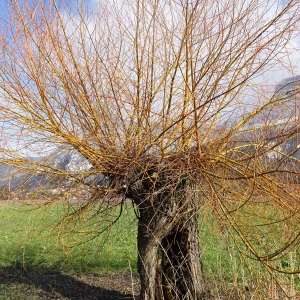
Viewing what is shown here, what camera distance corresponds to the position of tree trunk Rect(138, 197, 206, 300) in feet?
13.2

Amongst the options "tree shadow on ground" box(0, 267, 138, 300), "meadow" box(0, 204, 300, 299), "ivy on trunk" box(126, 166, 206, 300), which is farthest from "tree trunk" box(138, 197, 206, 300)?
Answer: "tree shadow on ground" box(0, 267, 138, 300)

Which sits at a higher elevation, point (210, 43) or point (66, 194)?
point (210, 43)

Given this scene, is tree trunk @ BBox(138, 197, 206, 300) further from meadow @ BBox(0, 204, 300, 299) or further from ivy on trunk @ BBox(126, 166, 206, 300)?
meadow @ BBox(0, 204, 300, 299)

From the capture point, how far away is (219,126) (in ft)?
12.2

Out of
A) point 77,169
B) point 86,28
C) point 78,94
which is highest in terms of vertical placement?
point 86,28

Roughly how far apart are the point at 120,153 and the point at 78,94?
26.2 inches

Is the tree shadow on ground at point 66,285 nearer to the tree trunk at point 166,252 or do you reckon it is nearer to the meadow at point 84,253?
the meadow at point 84,253

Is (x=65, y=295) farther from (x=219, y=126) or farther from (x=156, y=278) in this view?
(x=219, y=126)

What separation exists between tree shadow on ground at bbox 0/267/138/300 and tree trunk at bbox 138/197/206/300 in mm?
597

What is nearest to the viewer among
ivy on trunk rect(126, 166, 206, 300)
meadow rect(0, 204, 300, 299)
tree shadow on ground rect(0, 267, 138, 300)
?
ivy on trunk rect(126, 166, 206, 300)

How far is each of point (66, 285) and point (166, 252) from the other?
2185mm

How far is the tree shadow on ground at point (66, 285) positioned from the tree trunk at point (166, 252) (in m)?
0.60

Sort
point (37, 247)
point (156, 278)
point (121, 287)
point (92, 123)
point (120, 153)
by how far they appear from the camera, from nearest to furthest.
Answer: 1. point (120, 153)
2. point (92, 123)
3. point (156, 278)
4. point (121, 287)
5. point (37, 247)

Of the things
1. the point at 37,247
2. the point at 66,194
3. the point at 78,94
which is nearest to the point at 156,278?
the point at 66,194
